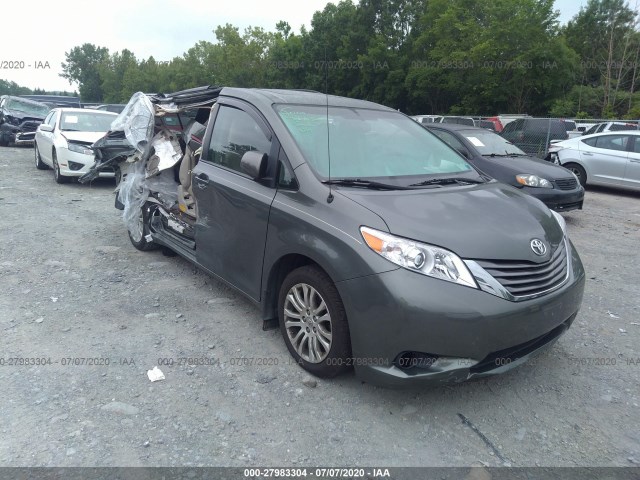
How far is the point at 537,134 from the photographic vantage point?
52.1 ft

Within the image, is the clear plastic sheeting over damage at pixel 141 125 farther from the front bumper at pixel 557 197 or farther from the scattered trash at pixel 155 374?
the front bumper at pixel 557 197

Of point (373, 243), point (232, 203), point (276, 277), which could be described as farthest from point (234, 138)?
point (373, 243)

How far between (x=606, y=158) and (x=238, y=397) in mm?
11395

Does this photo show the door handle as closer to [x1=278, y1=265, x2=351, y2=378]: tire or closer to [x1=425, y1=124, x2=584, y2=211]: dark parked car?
[x1=278, y1=265, x2=351, y2=378]: tire

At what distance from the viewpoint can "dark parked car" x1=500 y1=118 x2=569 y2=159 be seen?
15.7 m

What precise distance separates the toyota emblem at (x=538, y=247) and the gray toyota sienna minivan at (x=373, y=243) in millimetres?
11

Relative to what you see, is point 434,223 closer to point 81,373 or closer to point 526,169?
point 81,373

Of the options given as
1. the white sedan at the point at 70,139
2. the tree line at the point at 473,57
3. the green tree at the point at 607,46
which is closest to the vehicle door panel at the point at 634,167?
the white sedan at the point at 70,139

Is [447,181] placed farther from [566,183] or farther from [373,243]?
[566,183]

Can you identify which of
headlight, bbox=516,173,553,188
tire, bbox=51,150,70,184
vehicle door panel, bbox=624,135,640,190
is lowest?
tire, bbox=51,150,70,184

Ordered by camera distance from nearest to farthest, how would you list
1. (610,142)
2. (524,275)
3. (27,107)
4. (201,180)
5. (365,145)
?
(524,275) < (365,145) < (201,180) < (610,142) < (27,107)

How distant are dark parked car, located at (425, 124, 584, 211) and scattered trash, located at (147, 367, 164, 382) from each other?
619cm

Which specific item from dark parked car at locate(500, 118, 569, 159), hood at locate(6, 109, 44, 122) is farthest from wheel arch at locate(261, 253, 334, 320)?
hood at locate(6, 109, 44, 122)

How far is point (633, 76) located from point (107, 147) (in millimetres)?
35756
